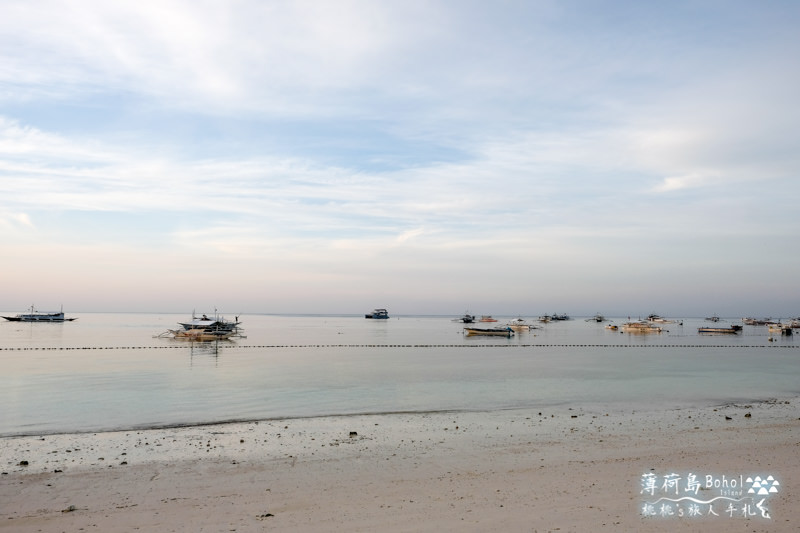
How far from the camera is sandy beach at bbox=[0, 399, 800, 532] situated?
906 cm

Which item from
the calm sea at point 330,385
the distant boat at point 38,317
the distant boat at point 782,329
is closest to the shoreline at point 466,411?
the calm sea at point 330,385

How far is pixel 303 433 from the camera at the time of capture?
57.3 feet

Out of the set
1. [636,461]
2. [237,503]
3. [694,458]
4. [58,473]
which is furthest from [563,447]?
[58,473]

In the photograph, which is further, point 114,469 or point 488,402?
point 488,402

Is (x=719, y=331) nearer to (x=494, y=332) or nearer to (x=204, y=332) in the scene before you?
(x=494, y=332)

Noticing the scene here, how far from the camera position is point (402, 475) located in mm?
12164

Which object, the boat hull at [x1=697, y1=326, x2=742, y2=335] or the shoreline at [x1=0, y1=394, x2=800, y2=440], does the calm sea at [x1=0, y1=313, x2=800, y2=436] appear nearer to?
the shoreline at [x1=0, y1=394, x2=800, y2=440]

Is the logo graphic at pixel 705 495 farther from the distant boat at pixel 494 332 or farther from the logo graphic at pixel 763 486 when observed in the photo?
the distant boat at pixel 494 332

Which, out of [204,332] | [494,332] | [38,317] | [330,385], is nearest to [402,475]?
[330,385]

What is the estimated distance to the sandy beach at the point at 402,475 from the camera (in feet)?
29.7

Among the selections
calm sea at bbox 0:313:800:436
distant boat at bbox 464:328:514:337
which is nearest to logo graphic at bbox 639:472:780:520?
calm sea at bbox 0:313:800:436

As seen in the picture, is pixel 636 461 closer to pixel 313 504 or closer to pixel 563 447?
pixel 563 447

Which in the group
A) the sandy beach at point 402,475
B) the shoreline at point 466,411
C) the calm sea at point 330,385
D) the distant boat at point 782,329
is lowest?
the distant boat at point 782,329

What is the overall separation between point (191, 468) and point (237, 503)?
3.42m
